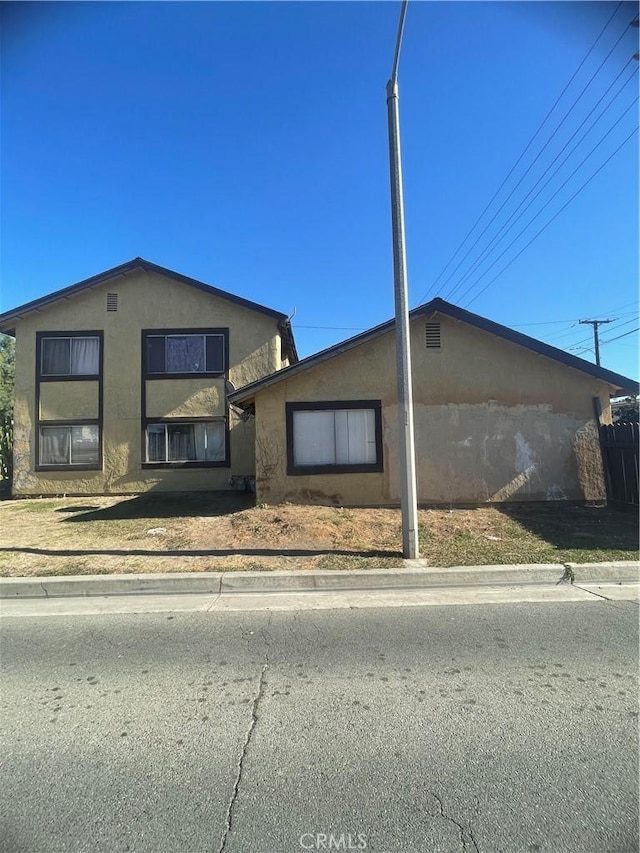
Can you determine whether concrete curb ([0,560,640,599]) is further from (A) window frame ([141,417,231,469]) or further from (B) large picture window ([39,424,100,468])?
(B) large picture window ([39,424,100,468])

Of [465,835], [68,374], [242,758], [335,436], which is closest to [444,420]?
[335,436]

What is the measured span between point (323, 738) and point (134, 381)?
1627 cm

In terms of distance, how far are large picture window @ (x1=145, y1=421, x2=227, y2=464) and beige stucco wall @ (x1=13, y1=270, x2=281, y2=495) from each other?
1.16 ft

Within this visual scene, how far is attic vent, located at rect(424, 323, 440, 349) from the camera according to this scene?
1220 centimetres

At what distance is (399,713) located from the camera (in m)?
3.48

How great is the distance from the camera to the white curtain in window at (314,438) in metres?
12.0

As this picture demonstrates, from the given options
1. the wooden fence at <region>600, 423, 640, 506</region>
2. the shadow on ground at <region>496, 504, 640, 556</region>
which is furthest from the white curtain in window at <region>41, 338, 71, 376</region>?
the wooden fence at <region>600, 423, 640, 506</region>

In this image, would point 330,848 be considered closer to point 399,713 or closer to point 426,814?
point 426,814

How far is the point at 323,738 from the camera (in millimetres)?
3201

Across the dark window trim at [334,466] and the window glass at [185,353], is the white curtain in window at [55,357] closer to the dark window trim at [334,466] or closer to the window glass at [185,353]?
the window glass at [185,353]

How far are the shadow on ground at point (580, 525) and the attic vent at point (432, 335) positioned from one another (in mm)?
4004

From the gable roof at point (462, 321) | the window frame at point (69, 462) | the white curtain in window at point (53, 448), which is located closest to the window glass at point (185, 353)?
the window frame at point (69, 462)

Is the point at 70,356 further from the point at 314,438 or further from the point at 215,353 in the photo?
the point at 314,438

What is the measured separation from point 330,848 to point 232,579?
180 inches
